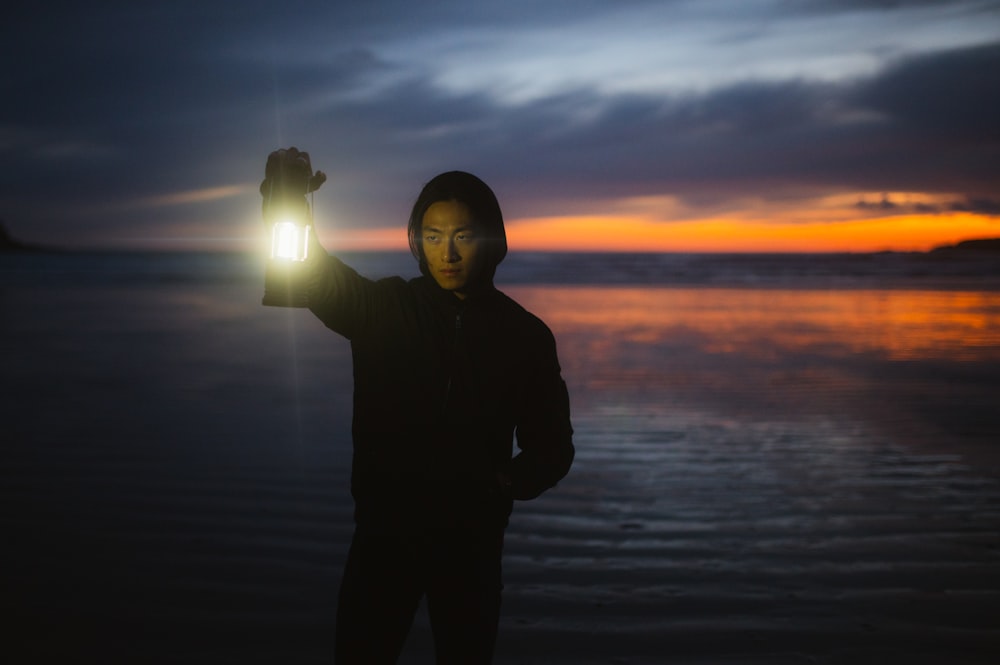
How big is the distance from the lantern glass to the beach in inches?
97.6

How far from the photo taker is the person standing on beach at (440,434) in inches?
95.5

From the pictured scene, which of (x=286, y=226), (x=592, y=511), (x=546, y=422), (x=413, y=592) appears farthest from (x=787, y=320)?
(x=286, y=226)

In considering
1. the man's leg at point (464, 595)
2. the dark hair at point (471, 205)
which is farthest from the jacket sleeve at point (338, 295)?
the man's leg at point (464, 595)

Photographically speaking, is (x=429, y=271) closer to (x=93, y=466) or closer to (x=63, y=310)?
(x=93, y=466)

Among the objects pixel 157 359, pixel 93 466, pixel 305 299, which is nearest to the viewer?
pixel 305 299

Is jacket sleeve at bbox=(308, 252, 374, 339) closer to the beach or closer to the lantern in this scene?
the lantern

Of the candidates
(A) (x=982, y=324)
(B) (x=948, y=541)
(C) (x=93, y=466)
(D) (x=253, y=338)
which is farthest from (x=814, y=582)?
(A) (x=982, y=324)

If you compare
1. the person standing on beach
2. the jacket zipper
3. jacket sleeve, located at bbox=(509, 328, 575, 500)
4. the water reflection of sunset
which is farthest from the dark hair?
the water reflection of sunset

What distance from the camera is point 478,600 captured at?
2.44 meters

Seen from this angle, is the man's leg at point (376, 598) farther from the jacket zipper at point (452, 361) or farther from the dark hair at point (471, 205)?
the dark hair at point (471, 205)

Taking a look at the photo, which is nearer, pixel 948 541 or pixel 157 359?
pixel 948 541

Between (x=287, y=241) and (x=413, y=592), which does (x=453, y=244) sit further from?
(x=413, y=592)

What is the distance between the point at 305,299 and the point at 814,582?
12.2 feet

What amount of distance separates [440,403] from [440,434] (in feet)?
0.28
